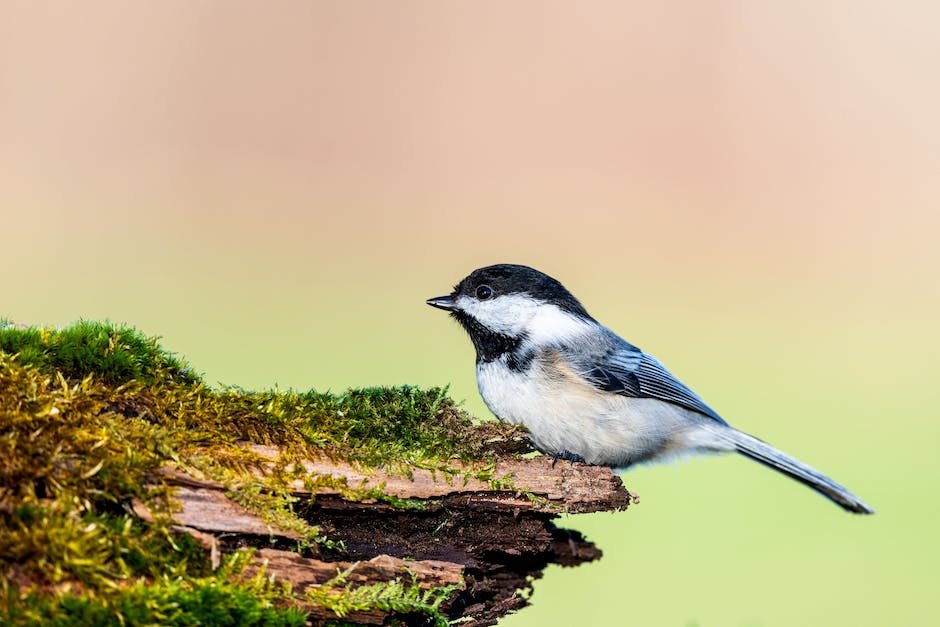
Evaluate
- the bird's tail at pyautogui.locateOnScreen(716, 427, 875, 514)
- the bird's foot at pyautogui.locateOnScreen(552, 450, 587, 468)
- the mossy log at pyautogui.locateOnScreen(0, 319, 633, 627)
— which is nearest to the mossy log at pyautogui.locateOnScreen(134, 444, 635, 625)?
the mossy log at pyautogui.locateOnScreen(0, 319, 633, 627)

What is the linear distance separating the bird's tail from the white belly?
194 mm

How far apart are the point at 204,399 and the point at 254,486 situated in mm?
424

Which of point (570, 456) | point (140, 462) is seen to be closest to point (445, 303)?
point (570, 456)

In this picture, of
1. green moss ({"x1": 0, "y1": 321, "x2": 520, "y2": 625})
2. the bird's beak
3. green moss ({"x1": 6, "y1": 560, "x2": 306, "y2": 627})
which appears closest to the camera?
green moss ({"x1": 6, "y1": 560, "x2": 306, "y2": 627})

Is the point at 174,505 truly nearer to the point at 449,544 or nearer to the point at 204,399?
the point at 204,399

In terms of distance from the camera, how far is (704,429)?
15.7ft

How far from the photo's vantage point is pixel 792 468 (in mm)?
4488

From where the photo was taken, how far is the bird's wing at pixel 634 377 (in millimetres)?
4594

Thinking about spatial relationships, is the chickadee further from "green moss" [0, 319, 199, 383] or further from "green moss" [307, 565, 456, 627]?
"green moss" [0, 319, 199, 383]

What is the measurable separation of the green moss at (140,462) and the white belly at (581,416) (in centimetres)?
91

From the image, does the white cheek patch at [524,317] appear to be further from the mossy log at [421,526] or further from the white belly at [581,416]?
the mossy log at [421,526]

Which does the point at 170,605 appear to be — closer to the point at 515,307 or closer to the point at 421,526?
the point at 421,526

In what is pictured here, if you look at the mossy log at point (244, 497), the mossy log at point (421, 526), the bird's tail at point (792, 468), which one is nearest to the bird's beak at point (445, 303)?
the mossy log at point (244, 497)

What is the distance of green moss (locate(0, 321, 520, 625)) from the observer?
7.55 feet
